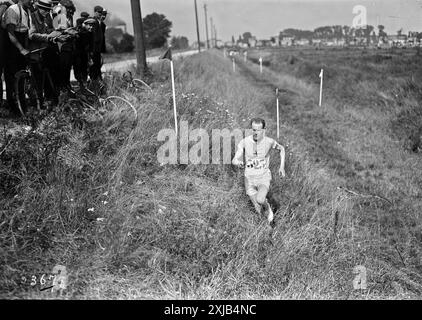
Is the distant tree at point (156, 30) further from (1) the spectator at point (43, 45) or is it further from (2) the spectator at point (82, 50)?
(1) the spectator at point (43, 45)

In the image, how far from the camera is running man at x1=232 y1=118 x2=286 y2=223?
17.3 feet

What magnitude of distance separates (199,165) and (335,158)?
4.77m

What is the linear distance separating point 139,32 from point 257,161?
6764 mm

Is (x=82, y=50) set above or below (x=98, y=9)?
below

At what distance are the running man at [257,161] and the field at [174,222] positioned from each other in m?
0.35

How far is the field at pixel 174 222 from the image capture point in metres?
3.99

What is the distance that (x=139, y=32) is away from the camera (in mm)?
10586

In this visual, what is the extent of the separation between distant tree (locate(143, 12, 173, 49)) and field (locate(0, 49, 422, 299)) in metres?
45.8

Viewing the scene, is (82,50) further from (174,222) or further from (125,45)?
(125,45)

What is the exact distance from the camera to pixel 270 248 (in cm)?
477

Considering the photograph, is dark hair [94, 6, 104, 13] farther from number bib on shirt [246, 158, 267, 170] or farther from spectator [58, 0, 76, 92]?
number bib on shirt [246, 158, 267, 170]

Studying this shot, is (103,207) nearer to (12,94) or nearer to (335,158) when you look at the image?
(12,94)

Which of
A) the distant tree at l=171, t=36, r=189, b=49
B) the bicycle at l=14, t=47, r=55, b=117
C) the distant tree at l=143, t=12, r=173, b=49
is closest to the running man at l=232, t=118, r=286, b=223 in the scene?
the bicycle at l=14, t=47, r=55, b=117

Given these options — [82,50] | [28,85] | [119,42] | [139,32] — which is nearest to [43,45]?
[28,85]
